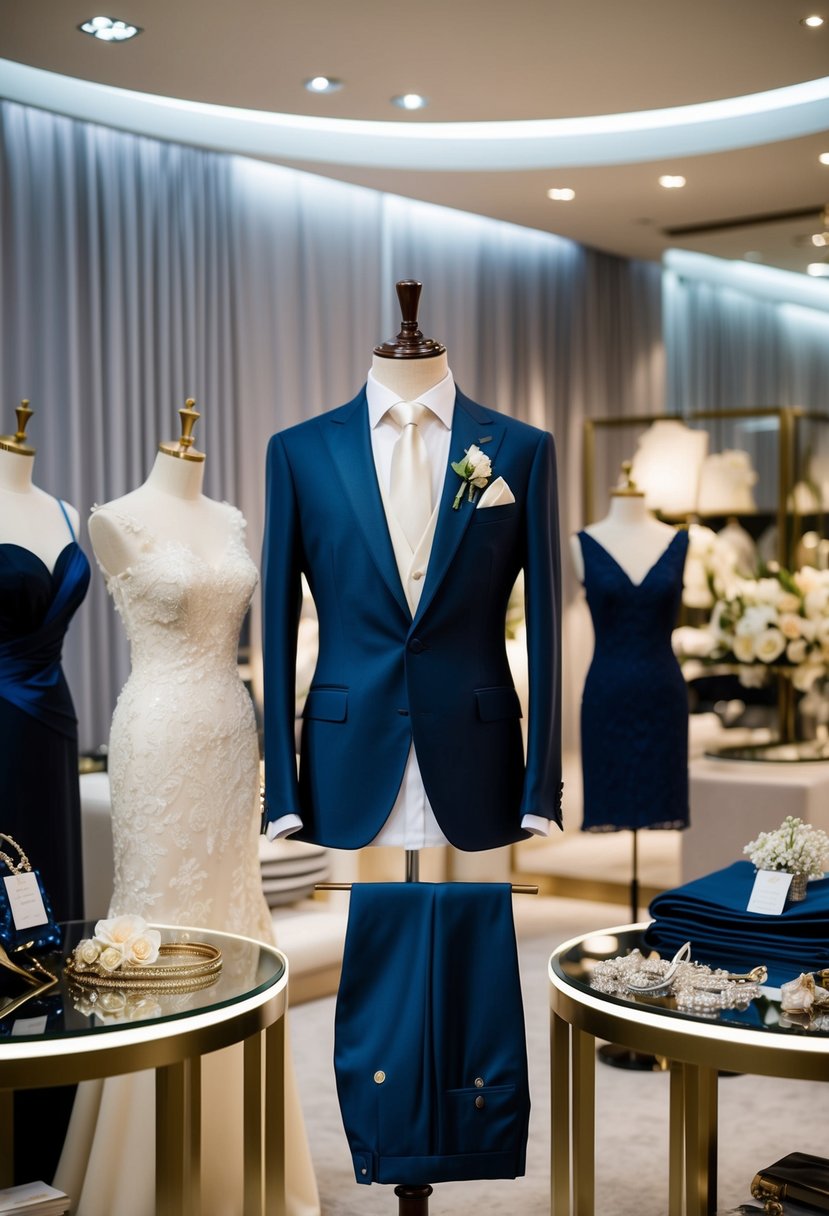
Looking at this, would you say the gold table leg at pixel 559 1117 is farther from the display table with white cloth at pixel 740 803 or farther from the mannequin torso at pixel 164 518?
the display table with white cloth at pixel 740 803

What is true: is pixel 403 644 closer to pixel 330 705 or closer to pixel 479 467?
pixel 330 705

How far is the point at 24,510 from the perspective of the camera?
3.14 meters

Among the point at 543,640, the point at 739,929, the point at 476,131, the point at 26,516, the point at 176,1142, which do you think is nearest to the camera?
the point at 176,1142

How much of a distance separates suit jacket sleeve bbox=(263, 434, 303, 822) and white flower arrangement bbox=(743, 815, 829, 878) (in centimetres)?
79

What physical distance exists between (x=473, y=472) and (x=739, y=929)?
2.83 feet

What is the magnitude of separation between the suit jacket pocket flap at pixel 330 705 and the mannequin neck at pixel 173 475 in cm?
79

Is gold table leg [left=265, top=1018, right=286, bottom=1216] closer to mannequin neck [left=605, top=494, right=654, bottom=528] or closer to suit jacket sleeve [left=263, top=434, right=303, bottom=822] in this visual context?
suit jacket sleeve [left=263, top=434, right=303, bottom=822]

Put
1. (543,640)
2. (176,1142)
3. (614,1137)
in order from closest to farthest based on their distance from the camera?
(176,1142), (543,640), (614,1137)

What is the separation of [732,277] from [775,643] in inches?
192

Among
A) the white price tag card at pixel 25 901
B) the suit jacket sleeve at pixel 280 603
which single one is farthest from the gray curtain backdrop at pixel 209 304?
the white price tag card at pixel 25 901

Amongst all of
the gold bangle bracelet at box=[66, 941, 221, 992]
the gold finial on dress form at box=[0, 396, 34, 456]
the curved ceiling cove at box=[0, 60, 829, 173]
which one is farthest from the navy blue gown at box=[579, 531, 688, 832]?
the gold bangle bracelet at box=[66, 941, 221, 992]

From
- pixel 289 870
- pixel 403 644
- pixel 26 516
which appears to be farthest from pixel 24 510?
pixel 289 870

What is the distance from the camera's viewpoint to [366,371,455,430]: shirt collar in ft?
8.19

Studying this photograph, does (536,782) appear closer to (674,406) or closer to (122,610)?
(122,610)
